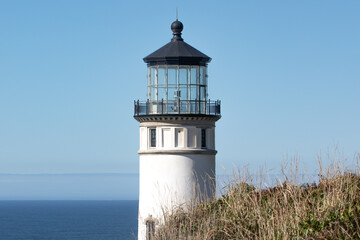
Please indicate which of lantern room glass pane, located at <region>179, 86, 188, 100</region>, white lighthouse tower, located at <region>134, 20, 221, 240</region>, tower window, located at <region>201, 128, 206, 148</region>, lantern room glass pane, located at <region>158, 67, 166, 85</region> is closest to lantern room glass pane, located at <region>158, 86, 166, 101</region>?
white lighthouse tower, located at <region>134, 20, 221, 240</region>

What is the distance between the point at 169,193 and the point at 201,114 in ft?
10.6

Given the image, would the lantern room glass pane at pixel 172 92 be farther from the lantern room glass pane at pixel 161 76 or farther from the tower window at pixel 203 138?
the tower window at pixel 203 138

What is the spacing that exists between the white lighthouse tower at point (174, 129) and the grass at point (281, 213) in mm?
8081

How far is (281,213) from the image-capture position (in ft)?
44.5

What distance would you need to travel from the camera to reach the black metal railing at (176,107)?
2558 centimetres

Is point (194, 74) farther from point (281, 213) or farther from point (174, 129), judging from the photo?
point (281, 213)

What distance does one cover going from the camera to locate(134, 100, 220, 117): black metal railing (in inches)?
1007

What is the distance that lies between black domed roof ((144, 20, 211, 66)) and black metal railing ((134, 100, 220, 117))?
5.05 ft

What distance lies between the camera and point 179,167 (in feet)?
82.6

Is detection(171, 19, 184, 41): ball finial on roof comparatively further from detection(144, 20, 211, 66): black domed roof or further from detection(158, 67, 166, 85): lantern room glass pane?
detection(158, 67, 166, 85): lantern room glass pane

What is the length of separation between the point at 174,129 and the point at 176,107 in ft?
2.85

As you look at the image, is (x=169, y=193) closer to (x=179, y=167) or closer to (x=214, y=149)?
(x=179, y=167)

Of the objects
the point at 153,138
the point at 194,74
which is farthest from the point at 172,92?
the point at 153,138

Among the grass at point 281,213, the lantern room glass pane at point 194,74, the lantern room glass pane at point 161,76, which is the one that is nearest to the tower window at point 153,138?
the lantern room glass pane at point 161,76
